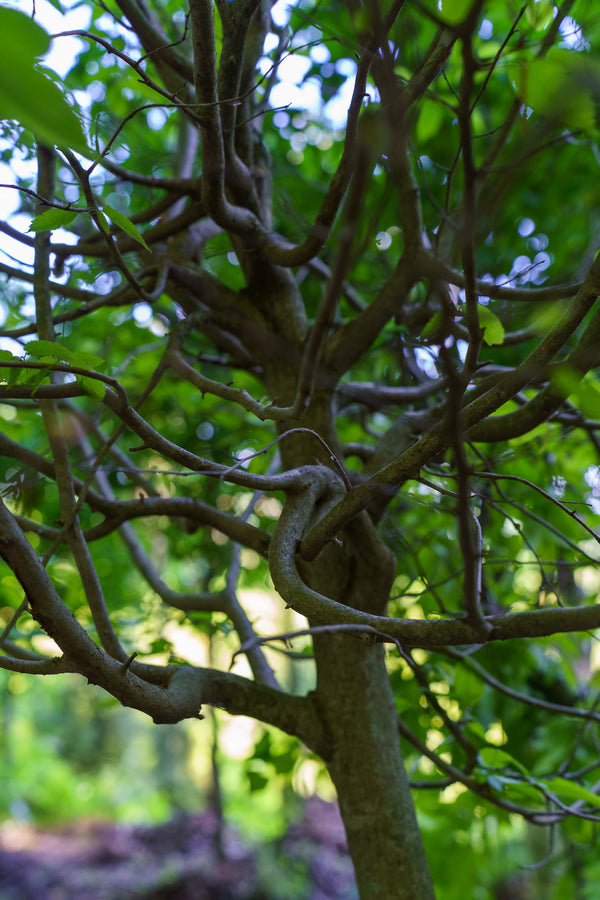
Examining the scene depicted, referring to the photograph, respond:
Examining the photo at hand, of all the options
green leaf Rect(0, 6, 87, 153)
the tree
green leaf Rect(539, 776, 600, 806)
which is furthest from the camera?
green leaf Rect(539, 776, 600, 806)

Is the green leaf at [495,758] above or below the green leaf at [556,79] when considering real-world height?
below

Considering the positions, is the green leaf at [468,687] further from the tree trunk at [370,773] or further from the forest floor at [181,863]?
the forest floor at [181,863]

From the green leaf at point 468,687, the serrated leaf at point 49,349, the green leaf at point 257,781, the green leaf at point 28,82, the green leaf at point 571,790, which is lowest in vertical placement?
the green leaf at point 571,790

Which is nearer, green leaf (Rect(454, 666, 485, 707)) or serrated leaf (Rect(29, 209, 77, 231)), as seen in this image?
serrated leaf (Rect(29, 209, 77, 231))

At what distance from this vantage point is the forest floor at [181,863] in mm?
3240

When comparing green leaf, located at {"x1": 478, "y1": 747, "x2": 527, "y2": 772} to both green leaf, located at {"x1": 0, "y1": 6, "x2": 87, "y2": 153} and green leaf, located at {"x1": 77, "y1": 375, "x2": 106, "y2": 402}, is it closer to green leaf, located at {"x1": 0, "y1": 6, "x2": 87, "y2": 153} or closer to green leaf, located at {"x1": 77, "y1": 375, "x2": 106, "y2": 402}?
green leaf, located at {"x1": 77, "y1": 375, "x2": 106, "y2": 402}

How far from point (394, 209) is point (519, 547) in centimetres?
91

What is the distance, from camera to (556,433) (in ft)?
3.90

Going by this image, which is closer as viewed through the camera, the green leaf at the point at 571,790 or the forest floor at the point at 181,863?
the green leaf at the point at 571,790

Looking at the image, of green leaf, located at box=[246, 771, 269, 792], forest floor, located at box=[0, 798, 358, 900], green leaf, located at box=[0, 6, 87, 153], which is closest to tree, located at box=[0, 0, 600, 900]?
green leaf, located at box=[0, 6, 87, 153]

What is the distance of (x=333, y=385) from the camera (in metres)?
1.00

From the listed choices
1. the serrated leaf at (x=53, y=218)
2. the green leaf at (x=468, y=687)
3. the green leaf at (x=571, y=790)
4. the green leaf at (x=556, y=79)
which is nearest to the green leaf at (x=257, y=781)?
the green leaf at (x=468, y=687)

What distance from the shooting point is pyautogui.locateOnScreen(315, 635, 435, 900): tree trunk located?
0.87m

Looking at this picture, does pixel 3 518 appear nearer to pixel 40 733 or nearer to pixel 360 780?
pixel 360 780
